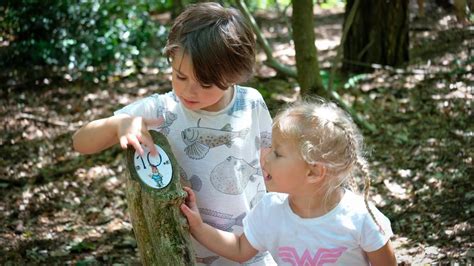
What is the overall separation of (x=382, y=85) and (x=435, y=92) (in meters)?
0.51

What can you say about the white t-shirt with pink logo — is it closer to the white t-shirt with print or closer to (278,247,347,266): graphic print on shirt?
(278,247,347,266): graphic print on shirt

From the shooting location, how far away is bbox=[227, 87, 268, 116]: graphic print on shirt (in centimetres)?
277

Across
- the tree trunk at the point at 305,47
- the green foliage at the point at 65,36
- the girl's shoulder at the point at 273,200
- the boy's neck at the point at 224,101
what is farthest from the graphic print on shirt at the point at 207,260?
the green foliage at the point at 65,36

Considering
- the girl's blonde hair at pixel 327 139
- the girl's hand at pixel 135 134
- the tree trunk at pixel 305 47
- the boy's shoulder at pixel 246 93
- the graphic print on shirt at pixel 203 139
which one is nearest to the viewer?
the girl's blonde hair at pixel 327 139

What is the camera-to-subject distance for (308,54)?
550 cm

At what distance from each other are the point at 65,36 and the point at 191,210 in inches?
188

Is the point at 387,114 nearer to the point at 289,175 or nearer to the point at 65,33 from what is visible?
the point at 65,33

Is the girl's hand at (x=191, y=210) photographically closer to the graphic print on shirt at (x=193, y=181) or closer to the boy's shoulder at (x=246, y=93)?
the graphic print on shirt at (x=193, y=181)

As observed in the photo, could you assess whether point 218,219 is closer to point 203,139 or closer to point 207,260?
point 207,260

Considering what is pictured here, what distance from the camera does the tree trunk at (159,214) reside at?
8.21 feet

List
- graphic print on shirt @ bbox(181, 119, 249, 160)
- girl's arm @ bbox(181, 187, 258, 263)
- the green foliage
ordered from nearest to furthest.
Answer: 1. girl's arm @ bbox(181, 187, 258, 263)
2. graphic print on shirt @ bbox(181, 119, 249, 160)
3. the green foliage

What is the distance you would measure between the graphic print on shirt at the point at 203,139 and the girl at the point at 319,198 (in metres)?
0.30

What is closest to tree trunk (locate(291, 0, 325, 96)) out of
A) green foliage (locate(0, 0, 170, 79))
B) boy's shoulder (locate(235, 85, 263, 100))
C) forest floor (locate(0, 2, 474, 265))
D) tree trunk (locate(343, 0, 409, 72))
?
forest floor (locate(0, 2, 474, 265))

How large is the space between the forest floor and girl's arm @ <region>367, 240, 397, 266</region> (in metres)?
0.72
